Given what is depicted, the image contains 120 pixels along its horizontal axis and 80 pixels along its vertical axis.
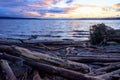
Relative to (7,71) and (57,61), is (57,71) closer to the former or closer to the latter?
(57,61)

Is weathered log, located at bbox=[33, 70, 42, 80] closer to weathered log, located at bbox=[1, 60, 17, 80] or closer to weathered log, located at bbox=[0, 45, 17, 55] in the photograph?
weathered log, located at bbox=[1, 60, 17, 80]

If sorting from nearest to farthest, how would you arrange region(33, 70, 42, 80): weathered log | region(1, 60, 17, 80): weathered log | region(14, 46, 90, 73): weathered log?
region(1, 60, 17, 80): weathered log
region(33, 70, 42, 80): weathered log
region(14, 46, 90, 73): weathered log

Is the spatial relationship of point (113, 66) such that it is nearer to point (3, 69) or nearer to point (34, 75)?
A: point (34, 75)

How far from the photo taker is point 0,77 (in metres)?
7.97

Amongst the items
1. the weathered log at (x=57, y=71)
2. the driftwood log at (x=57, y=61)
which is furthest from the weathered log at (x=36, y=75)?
the driftwood log at (x=57, y=61)

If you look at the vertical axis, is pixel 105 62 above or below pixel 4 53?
below

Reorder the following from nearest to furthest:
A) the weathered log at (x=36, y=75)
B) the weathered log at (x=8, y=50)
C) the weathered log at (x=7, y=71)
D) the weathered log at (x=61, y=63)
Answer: the weathered log at (x=7, y=71)
the weathered log at (x=36, y=75)
the weathered log at (x=61, y=63)
the weathered log at (x=8, y=50)

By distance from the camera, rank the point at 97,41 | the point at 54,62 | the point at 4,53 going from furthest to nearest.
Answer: the point at 97,41 < the point at 4,53 < the point at 54,62

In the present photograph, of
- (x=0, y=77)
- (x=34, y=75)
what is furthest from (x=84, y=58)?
(x=0, y=77)

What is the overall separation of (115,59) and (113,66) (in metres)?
1.58

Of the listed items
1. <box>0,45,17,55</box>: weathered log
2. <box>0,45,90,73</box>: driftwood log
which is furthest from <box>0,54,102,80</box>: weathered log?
<box>0,45,17,55</box>: weathered log

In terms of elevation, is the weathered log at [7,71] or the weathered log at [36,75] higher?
the weathered log at [7,71]

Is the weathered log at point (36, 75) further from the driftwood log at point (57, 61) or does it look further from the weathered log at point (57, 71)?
the driftwood log at point (57, 61)

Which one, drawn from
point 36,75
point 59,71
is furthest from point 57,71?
point 36,75
